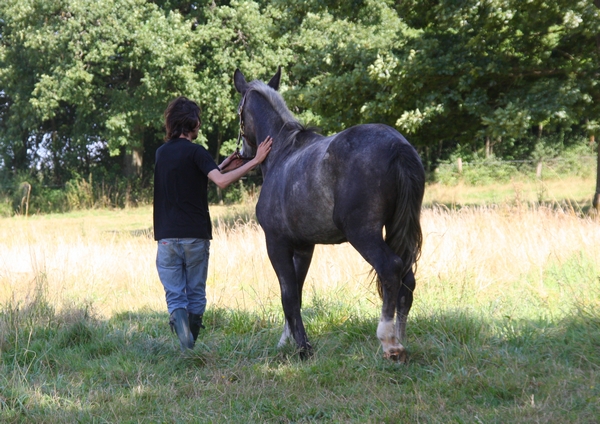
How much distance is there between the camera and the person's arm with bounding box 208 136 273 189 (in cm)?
502

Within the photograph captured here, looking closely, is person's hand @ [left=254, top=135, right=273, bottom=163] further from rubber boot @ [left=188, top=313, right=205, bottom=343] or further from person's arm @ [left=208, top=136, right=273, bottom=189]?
rubber boot @ [left=188, top=313, right=205, bottom=343]

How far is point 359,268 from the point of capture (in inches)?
305

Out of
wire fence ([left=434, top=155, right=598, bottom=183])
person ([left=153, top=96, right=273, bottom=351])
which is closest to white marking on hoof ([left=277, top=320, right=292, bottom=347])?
person ([left=153, top=96, right=273, bottom=351])

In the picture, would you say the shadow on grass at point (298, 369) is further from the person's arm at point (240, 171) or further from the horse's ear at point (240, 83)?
the horse's ear at point (240, 83)

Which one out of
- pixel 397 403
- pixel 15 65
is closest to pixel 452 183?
pixel 15 65

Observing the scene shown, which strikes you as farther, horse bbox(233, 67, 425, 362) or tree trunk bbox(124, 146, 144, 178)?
tree trunk bbox(124, 146, 144, 178)

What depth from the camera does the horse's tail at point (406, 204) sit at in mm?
4273

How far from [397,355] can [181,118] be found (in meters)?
2.70

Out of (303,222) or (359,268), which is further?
(359,268)

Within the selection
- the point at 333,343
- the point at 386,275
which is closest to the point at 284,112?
the point at 386,275

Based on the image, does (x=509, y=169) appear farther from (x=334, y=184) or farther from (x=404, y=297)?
(x=334, y=184)

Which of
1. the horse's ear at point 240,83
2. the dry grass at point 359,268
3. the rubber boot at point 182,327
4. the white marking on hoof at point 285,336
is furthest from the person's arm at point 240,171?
the dry grass at point 359,268

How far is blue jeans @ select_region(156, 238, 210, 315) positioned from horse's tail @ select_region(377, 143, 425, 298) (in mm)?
1706

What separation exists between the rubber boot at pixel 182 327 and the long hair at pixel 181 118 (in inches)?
60.5
